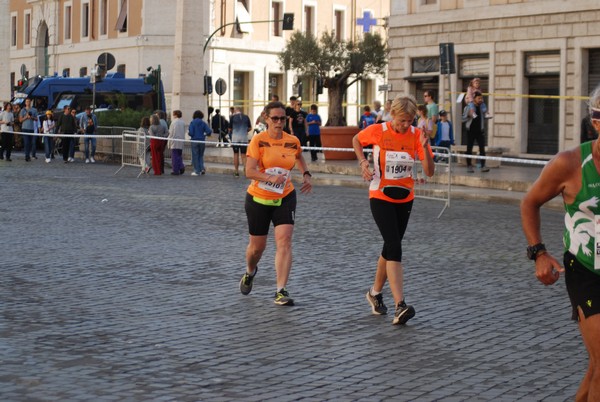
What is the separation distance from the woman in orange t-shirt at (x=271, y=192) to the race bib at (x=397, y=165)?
946 millimetres

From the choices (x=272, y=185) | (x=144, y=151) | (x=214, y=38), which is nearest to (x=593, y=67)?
(x=144, y=151)

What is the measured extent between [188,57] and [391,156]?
94.1 ft

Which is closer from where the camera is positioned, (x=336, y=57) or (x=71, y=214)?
(x=71, y=214)

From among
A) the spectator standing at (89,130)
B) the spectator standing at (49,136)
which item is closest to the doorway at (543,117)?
the spectator standing at (89,130)

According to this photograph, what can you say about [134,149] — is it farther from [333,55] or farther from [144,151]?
[333,55]

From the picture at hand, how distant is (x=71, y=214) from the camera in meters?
17.5

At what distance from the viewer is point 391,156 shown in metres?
9.32

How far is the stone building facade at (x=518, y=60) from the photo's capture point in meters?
32.0

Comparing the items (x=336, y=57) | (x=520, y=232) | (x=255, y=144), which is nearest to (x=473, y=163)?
(x=520, y=232)

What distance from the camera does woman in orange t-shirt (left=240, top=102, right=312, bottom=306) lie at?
32.8 feet

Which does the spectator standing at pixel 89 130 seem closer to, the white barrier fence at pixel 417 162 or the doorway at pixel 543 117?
the white barrier fence at pixel 417 162

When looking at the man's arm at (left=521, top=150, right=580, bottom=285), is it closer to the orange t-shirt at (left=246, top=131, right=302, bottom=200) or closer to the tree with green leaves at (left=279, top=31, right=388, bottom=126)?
the orange t-shirt at (left=246, top=131, right=302, bottom=200)

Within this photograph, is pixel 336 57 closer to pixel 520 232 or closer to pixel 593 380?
pixel 520 232

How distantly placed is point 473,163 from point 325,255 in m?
16.7
